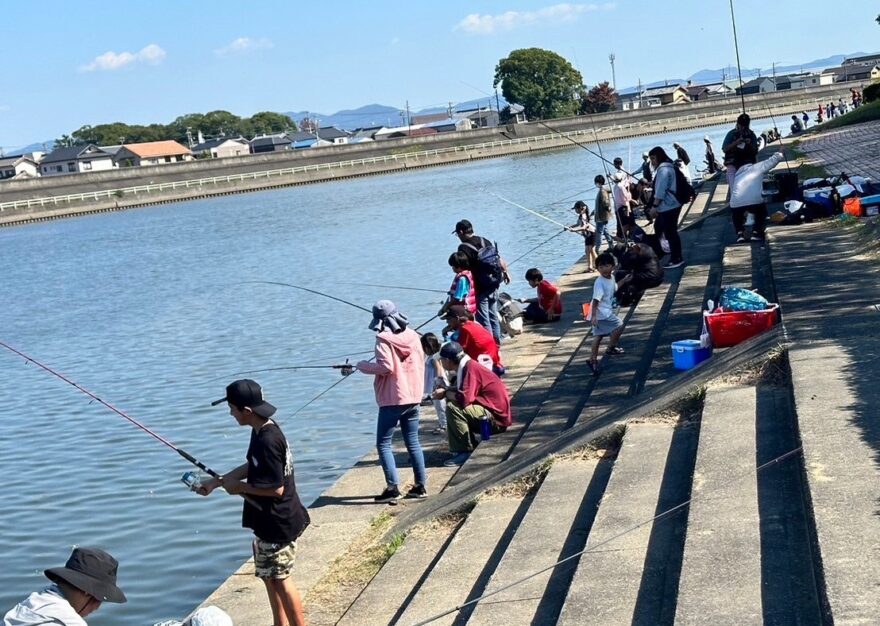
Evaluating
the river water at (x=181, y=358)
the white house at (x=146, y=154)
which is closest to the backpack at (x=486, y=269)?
the river water at (x=181, y=358)

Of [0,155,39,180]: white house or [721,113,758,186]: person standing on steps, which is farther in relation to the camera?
[0,155,39,180]: white house

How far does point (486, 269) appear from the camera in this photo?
11547mm

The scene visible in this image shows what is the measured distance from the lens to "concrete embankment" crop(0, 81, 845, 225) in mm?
74875

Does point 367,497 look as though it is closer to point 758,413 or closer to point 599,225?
point 758,413

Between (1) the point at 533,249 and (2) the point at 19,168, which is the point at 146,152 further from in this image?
(1) the point at 533,249

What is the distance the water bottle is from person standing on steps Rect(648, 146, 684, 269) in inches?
195

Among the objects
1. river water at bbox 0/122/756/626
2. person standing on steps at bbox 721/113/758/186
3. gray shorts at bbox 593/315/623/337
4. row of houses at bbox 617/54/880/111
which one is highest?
row of houses at bbox 617/54/880/111

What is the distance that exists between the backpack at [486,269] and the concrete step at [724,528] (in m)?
5.21

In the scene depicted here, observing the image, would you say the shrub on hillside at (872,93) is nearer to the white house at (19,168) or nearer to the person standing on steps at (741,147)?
the person standing on steps at (741,147)

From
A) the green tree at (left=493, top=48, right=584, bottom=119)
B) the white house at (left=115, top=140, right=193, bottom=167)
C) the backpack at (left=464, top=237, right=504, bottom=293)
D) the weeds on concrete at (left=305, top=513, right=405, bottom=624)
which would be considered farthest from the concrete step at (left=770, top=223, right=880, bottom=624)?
the green tree at (left=493, top=48, right=584, bottom=119)

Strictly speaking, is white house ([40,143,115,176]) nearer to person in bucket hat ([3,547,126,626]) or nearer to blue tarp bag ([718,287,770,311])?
blue tarp bag ([718,287,770,311])

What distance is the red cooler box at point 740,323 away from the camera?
8.10m

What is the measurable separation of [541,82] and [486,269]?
112 m

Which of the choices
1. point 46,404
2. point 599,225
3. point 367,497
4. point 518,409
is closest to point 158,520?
point 367,497
